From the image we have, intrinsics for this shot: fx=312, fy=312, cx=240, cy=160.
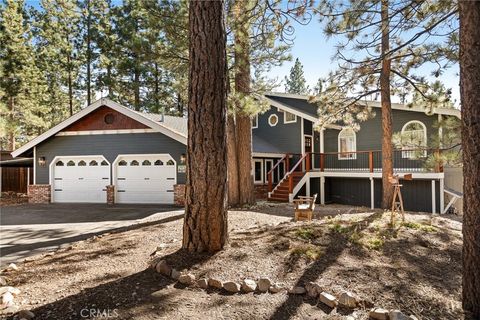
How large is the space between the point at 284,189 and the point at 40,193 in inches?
416

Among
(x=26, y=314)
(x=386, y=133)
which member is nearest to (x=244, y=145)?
(x=386, y=133)

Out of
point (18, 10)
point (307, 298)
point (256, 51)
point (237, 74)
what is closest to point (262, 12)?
point (256, 51)

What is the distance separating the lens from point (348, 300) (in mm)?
2934

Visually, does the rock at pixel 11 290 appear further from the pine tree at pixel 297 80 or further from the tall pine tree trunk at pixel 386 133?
the pine tree at pixel 297 80

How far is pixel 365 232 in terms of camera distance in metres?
5.19

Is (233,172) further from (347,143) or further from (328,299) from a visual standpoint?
(328,299)

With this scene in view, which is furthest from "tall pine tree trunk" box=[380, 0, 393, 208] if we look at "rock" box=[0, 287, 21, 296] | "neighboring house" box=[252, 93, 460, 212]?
"rock" box=[0, 287, 21, 296]

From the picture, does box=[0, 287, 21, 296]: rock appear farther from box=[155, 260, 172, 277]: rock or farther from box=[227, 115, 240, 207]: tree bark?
box=[227, 115, 240, 207]: tree bark

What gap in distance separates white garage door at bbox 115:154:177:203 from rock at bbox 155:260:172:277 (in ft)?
28.7

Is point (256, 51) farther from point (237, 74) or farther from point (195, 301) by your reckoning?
point (195, 301)

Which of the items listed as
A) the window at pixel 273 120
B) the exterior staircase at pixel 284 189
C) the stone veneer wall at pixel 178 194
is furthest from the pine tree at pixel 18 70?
the exterior staircase at pixel 284 189

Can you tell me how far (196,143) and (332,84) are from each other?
22.7ft

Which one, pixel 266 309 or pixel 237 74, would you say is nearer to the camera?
pixel 266 309

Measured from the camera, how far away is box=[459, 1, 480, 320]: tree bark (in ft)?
9.73
